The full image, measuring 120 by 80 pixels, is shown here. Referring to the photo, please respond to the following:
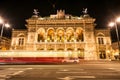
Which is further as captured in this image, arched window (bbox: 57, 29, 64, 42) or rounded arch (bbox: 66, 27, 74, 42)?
arched window (bbox: 57, 29, 64, 42)

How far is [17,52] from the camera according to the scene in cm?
2512

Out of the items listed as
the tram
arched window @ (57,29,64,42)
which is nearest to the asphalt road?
the tram

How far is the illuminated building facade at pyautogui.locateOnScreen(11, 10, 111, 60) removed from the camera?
131 ft

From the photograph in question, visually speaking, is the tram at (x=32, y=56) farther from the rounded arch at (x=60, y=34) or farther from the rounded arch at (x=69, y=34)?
the rounded arch at (x=69, y=34)

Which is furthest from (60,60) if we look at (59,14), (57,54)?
(59,14)

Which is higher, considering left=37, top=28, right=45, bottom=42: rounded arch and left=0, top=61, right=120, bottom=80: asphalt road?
left=37, top=28, right=45, bottom=42: rounded arch

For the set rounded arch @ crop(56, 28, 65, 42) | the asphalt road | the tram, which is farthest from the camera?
rounded arch @ crop(56, 28, 65, 42)

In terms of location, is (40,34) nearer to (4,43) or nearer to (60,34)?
(60,34)

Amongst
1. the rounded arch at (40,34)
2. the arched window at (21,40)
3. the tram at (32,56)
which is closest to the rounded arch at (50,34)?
the rounded arch at (40,34)

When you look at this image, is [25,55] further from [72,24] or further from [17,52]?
[72,24]

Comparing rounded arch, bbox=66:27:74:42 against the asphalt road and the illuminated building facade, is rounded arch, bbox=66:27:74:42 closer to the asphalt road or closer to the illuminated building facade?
the illuminated building facade

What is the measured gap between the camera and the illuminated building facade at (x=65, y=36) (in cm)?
4006

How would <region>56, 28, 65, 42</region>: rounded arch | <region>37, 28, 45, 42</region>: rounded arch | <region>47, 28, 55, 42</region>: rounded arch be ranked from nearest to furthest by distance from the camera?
1. <region>56, 28, 65, 42</region>: rounded arch
2. <region>37, 28, 45, 42</region>: rounded arch
3. <region>47, 28, 55, 42</region>: rounded arch

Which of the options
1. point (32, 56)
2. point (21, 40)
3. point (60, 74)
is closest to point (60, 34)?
point (21, 40)
